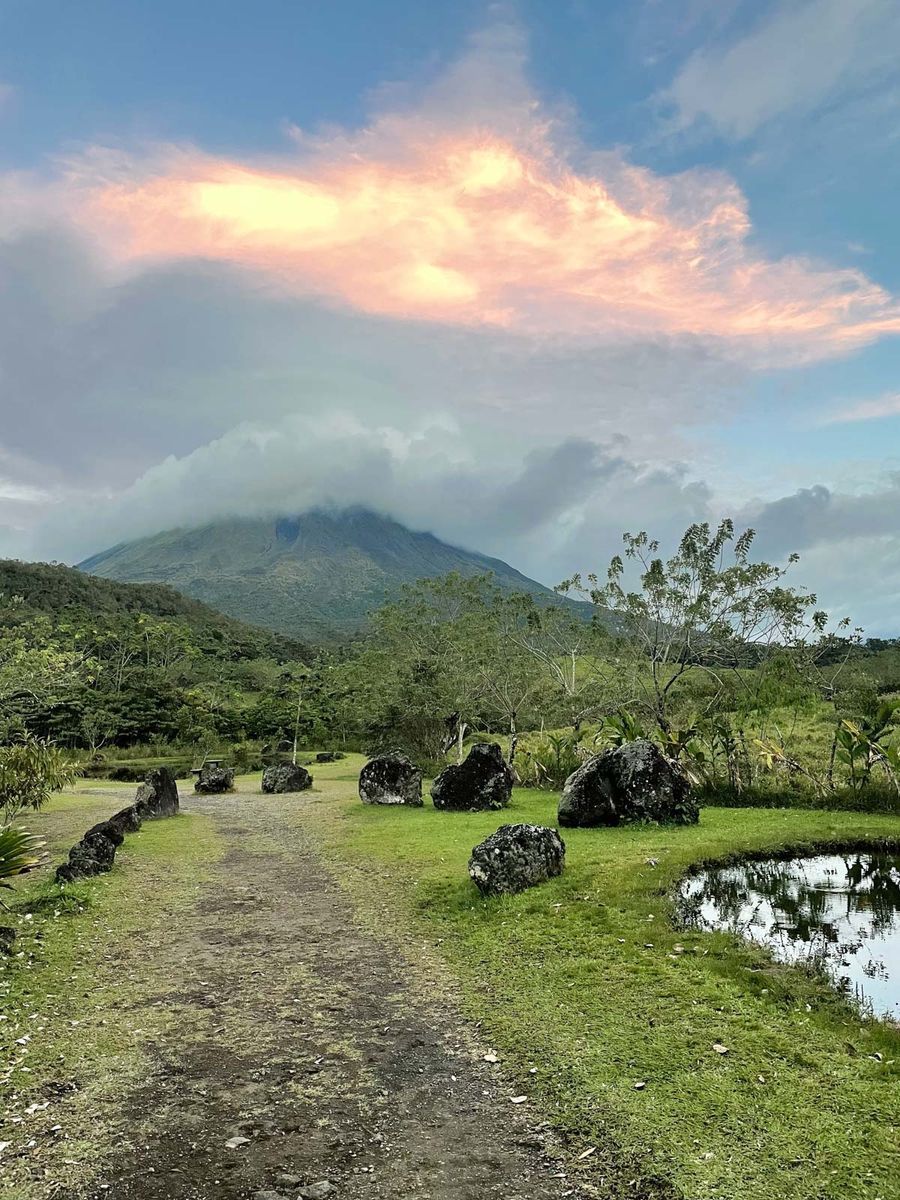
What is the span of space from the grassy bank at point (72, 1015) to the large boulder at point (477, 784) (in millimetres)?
9054

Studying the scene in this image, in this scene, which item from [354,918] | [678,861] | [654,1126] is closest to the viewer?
[654,1126]

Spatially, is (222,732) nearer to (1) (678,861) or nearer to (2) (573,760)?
(2) (573,760)

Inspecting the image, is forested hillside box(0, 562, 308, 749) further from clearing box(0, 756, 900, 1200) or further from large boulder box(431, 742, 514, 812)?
clearing box(0, 756, 900, 1200)

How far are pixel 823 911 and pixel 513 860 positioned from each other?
4.70m

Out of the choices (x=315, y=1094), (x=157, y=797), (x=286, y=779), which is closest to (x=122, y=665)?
(x=286, y=779)

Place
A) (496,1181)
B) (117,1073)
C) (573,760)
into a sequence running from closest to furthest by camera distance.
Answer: (496,1181), (117,1073), (573,760)

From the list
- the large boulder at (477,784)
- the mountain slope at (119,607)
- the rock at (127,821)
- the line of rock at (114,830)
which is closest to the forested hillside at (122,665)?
the mountain slope at (119,607)

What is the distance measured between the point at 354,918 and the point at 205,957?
2.53 m

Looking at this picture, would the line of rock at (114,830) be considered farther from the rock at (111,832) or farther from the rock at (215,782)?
the rock at (215,782)

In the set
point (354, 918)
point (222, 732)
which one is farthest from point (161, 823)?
point (222, 732)

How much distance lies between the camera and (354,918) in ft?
38.2

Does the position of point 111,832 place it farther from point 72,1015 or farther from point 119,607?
point 119,607

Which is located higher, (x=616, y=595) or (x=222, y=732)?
(x=616, y=595)

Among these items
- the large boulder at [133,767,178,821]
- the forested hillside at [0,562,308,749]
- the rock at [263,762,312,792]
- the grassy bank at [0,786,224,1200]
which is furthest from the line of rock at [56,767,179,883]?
the rock at [263,762,312,792]
